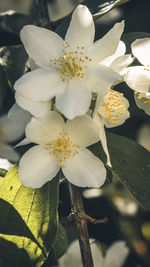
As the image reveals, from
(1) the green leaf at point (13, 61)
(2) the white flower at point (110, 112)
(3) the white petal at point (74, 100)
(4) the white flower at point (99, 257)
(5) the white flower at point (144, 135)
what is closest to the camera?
(3) the white petal at point (74, 100)

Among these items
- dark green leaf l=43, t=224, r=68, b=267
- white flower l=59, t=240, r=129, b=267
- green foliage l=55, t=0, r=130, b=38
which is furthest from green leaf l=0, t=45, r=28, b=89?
white flower l=59, t=240, r=129, b=267

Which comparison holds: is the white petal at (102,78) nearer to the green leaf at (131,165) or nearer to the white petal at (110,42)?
the white petal at (110,42)

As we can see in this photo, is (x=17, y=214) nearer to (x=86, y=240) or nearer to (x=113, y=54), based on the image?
(x=86, y=240)

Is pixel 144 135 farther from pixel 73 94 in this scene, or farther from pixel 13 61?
pixel 73 94

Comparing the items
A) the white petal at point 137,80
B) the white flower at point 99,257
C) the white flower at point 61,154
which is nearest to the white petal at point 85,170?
the white flower at point 61,154

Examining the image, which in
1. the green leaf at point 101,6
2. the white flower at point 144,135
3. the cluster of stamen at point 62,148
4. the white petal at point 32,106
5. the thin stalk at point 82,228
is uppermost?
the green leaf at point 101,6

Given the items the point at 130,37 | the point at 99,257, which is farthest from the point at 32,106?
the point at 99,257

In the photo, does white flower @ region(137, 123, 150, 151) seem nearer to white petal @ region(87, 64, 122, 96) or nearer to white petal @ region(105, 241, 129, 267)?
white petal @ region(105, 241, 129, 267)
